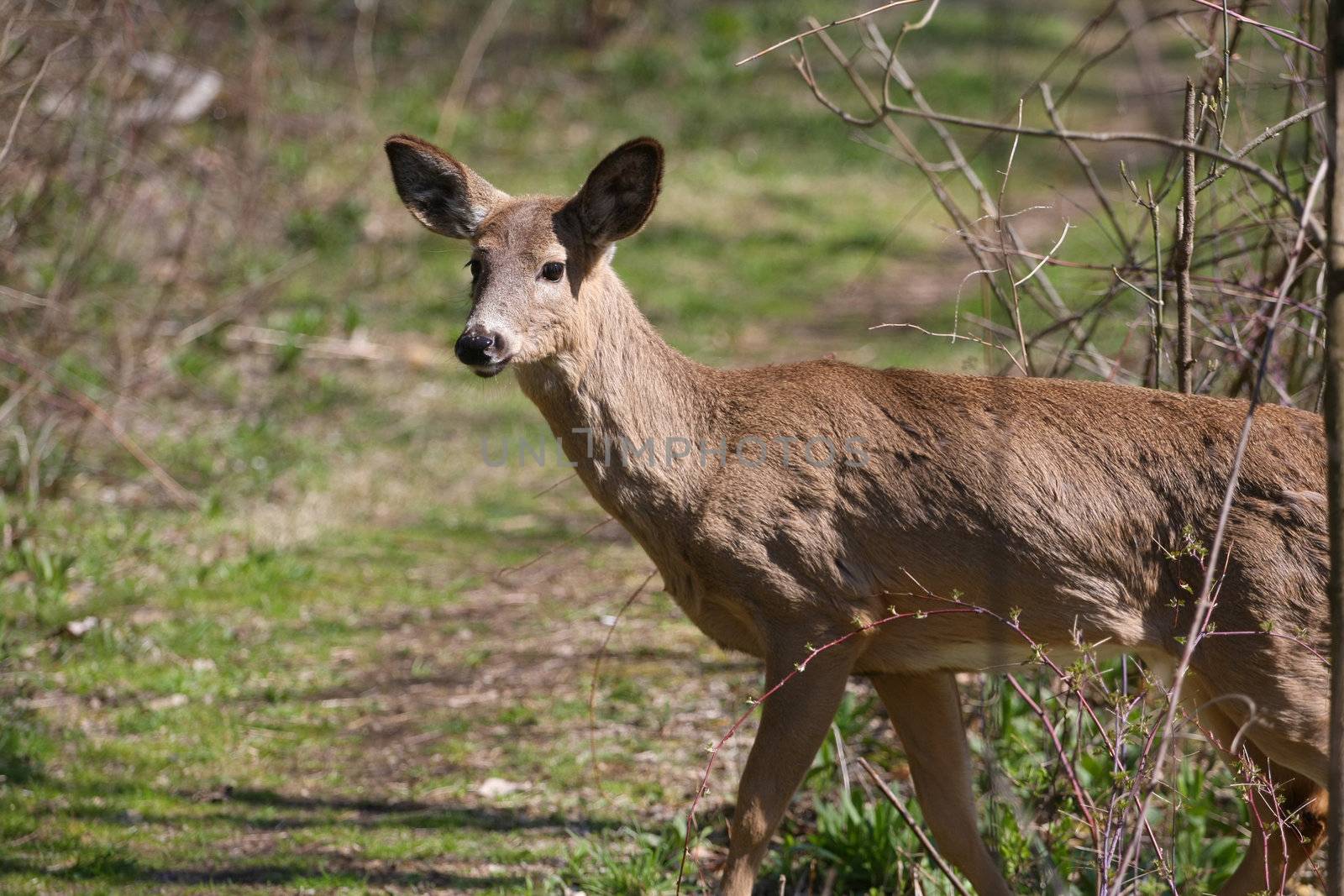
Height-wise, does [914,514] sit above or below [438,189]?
below

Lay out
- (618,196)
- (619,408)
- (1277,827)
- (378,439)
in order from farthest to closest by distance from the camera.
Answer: (378,439) < (618,196) < (619,408) < (1277,827)

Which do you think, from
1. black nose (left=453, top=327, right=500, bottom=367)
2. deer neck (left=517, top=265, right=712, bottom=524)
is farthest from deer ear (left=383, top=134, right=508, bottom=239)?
black nose (left=453, top=327, right=500, bottom=367)

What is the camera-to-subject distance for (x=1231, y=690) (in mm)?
3875

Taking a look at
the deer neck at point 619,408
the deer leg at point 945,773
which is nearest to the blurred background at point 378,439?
the deer leg at point 945,773

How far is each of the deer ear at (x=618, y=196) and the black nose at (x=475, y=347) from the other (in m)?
0.60

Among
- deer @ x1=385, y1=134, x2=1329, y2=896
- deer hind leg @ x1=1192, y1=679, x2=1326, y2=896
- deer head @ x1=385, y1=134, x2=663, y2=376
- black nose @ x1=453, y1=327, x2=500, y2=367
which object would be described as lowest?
deer hind leg @ x1=1192, y1=679, x2=1326, y2=896

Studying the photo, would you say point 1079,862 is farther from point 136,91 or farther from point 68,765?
point 136,91

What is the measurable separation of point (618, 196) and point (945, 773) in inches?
84.3

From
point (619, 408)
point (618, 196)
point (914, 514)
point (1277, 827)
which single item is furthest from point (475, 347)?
point (1277, 827)

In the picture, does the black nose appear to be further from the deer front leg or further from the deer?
the deer front leg

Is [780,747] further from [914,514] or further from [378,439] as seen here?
[378,439]

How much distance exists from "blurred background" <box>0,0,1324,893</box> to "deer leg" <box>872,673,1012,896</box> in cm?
14

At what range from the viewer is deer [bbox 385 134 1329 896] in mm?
3914

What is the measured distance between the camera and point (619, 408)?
4465 mm
